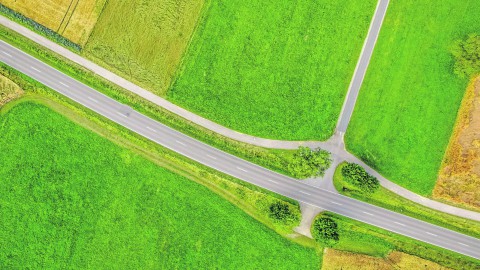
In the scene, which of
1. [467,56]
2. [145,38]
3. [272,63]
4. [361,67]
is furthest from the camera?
[145,38]

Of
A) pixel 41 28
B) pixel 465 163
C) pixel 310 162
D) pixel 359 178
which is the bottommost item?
pixel 41 28

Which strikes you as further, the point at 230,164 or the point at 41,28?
the point at 41,28

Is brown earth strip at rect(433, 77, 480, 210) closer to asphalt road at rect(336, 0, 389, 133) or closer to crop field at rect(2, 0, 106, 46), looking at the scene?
asphalt road at rect(336, 0, 389, 133)

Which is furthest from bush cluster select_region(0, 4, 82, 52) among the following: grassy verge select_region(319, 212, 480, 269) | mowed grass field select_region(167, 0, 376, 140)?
grassy verge select_region(319, 212, 480, 269)

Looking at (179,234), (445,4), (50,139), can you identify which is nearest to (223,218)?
(179,234)

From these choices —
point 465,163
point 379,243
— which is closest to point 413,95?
point 465,163

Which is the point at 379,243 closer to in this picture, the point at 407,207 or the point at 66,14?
the point at 407,207
